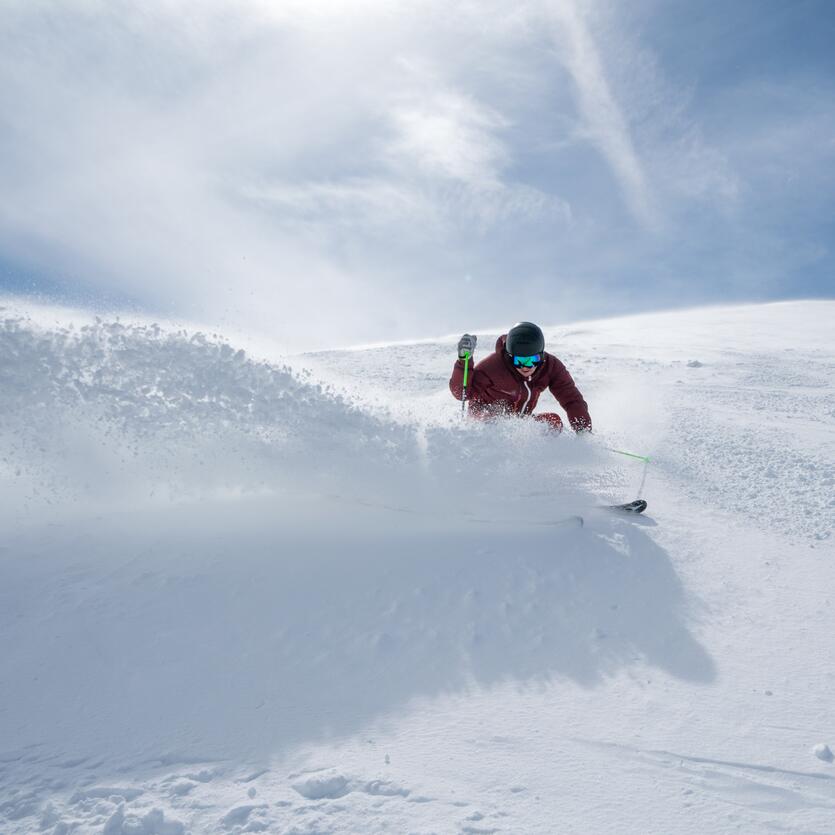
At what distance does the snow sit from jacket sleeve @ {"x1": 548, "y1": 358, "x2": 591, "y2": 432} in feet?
0.77

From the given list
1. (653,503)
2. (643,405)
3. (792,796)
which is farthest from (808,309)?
(792,796)

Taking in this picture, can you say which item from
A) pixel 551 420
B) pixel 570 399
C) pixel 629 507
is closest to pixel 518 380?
pixel 570 399

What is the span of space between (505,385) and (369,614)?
3344 mm

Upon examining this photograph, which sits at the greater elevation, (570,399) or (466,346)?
(466,346)

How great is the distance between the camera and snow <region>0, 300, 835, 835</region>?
1.99 metres

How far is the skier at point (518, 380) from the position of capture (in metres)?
5.50

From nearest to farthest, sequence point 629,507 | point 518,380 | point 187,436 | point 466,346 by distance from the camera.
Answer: point 187,436 → point 629,507 → point 466,346 → point 518,380

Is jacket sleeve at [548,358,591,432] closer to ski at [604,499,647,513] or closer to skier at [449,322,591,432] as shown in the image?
skier at [449,322,591,432]

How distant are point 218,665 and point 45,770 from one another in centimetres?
74

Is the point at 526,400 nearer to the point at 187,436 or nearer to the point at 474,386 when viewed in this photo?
the point at 474,386

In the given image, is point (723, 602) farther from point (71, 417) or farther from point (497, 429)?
point (71, 417)

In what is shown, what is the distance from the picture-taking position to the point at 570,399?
5.55 meters

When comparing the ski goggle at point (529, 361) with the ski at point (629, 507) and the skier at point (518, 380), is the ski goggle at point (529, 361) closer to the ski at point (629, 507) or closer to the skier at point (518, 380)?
the skier at point (518, 380)

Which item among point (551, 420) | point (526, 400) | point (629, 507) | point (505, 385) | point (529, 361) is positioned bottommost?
point (629, 507)
